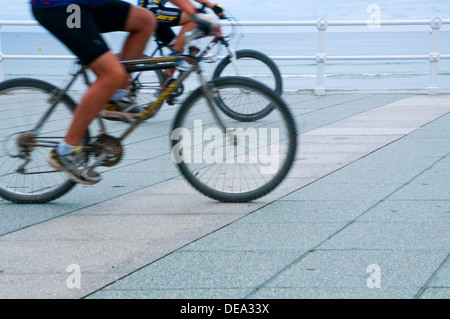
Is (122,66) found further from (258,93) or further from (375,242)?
(375,242)

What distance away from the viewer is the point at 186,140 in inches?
175

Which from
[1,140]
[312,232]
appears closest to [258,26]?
[1,140]

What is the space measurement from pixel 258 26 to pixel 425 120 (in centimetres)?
421

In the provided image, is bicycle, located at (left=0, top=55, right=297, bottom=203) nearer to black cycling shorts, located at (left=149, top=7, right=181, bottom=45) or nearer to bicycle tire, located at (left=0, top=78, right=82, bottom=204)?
bicycle tire, located at (left=0, top=78, right=82, bottom=204)

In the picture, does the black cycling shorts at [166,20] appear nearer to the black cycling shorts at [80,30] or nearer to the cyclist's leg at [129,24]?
the cyclist's leg at [129,24]

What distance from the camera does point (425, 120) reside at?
808cm

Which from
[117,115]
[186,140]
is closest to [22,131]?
[117,115]

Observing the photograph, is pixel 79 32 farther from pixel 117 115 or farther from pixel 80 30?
pixel 117 115

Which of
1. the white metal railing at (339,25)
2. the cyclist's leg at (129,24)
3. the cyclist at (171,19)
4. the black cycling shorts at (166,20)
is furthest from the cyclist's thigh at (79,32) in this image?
the white metal railing at (339,25)

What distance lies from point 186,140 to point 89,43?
83 centimetres

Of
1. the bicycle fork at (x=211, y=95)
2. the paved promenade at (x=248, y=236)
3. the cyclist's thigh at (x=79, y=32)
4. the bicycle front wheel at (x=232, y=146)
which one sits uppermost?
the cyclist's thigh at (x=79, y=32)

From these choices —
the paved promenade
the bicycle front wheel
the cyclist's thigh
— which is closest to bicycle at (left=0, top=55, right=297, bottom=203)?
the bicycle front wheel

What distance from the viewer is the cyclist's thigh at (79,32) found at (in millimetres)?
3959
